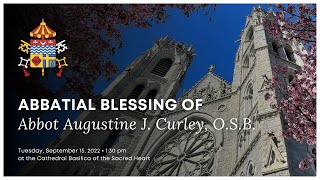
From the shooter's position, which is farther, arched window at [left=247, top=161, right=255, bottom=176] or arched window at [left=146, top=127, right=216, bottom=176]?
arched window at [left=146, top=127, right=216, bottom=176]

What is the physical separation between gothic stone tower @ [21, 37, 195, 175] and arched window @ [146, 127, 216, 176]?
1523 mm

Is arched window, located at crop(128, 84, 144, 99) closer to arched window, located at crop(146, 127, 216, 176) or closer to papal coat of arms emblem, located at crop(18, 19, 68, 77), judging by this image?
arched window, located at crop(146, 127, 216, 176)

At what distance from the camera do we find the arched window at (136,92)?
24.9m

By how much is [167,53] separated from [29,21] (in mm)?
22790

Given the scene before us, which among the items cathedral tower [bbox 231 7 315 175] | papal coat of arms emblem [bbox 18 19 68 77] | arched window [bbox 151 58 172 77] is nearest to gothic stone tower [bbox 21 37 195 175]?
arched window [bbox 151 58 172 77]

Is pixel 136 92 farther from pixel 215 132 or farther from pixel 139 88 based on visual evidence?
pixel 215 132

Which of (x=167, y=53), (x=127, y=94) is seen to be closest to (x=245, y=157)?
(x=127, y=94)

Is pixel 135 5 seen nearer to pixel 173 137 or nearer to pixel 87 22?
pixel 87 22

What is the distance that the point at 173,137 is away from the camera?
1975 centimetres

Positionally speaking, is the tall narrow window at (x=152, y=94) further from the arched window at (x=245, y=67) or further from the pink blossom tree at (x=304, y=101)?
the pink blossom tree at (x=304, y=101)

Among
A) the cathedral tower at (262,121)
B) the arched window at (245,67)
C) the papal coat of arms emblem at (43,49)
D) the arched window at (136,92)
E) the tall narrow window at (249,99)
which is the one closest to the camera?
the papal coat of arms emblem at (43,49)

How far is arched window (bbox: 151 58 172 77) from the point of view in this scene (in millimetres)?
28286

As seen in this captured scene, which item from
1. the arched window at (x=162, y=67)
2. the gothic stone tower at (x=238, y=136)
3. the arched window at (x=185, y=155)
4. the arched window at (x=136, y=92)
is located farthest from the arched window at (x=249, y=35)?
the arched window at (x=185, y=155)

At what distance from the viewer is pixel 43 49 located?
9359 mm
